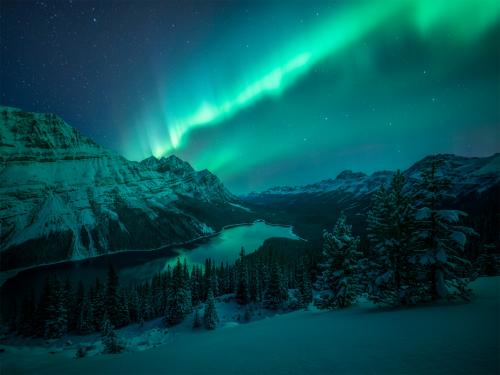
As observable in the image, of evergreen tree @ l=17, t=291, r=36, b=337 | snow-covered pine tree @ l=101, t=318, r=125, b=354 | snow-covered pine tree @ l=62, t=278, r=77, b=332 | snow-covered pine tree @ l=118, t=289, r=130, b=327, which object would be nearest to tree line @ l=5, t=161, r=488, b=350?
snow-covered pine tree @ l=101, t=318, r=125, b=354

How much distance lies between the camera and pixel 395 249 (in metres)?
15.8

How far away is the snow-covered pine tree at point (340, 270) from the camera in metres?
20.8

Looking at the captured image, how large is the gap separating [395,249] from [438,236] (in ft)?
9.37

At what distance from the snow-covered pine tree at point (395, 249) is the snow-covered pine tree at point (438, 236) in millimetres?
849

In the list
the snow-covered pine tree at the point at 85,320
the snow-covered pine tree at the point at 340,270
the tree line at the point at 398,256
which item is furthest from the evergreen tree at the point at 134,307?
the snow-covered pine tree at the point at 340,270

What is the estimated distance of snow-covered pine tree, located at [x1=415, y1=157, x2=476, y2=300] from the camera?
12969mm

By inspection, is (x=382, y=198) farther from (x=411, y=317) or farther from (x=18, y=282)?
(x=18, y=282)

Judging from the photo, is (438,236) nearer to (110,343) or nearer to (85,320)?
(110,343)

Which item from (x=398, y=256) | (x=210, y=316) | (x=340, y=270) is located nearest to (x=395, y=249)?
(x=398, y=256)

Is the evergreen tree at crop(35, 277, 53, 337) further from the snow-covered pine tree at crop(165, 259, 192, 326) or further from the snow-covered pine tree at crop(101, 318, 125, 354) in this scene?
the snow-covered pine tree at crop(101, 318, 125, 354)

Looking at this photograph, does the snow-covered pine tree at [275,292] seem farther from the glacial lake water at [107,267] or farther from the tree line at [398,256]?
the glacial lake water at [107,267]

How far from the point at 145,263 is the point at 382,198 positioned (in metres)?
182

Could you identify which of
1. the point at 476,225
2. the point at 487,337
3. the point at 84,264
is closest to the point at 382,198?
the point at 487,337

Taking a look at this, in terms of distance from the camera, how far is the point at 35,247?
6836 inches
